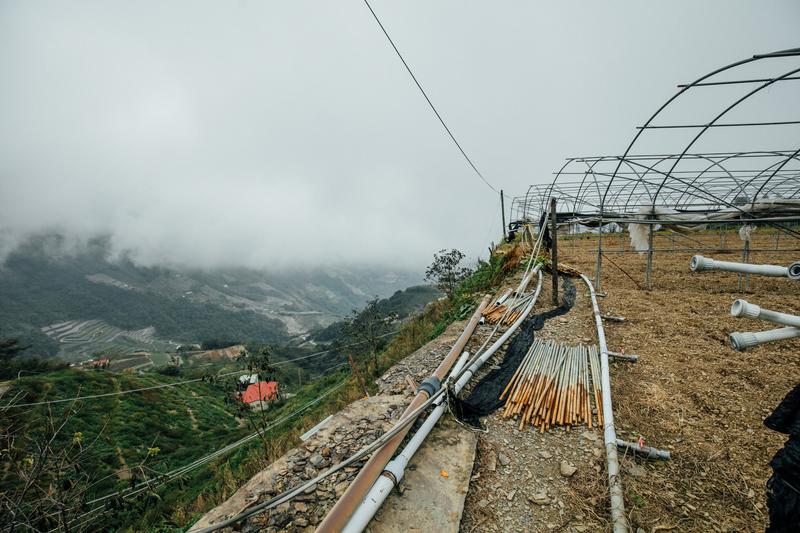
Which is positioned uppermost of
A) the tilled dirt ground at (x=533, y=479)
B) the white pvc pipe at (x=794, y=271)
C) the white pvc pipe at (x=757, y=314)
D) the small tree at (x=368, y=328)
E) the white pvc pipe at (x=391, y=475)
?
the white pvc pipe at (x=794, y=271)

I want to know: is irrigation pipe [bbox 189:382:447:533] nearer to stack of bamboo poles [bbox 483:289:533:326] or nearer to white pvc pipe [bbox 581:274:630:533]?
white pvc pipe [bbox 581:274:630:533]

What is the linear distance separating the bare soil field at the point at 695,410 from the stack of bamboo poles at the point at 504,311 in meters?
1.90

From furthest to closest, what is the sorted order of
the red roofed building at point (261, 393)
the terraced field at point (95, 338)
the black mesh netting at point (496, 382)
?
the terraced field at point (95, 338)
the red roofed building at point (261, 393)
the black mesh netting at point (496, 382)

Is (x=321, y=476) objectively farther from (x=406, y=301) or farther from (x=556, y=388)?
(x=406, y=301)

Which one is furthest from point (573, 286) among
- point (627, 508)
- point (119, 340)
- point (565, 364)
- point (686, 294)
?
point (119, 340)

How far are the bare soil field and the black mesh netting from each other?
4.52 ft

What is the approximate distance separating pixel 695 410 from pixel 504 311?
3790 mm

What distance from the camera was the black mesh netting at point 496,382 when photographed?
4.53 metres

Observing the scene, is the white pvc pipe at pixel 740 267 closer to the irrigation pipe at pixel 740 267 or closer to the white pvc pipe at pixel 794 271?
the irrigation pipe at pixel 740 267

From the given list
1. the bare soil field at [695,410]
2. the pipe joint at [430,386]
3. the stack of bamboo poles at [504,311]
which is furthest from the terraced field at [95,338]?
the bare soil field at [695,410]

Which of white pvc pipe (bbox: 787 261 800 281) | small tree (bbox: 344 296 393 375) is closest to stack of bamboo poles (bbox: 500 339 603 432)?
white pvc pipe (bbox: 787 261 800 281)

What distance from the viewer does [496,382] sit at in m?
5.23

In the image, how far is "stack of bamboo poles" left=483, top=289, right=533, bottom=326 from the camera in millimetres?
7384

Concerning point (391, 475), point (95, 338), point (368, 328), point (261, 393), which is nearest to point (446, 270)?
point (368, 328)
